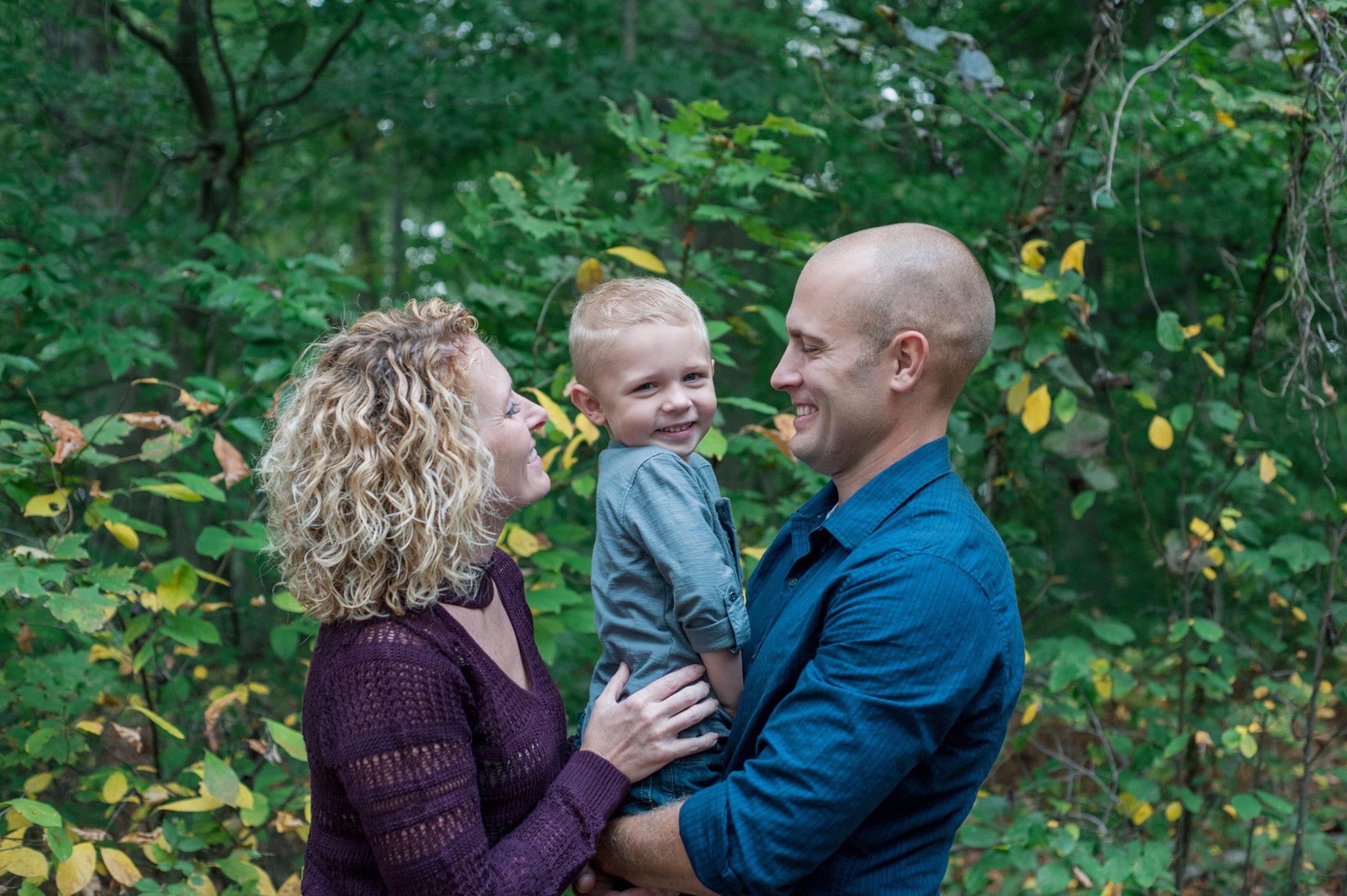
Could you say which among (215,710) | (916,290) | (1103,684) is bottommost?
(1103,684)

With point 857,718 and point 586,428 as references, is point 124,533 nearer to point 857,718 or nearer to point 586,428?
point 586,428

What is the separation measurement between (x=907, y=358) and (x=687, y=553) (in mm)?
540

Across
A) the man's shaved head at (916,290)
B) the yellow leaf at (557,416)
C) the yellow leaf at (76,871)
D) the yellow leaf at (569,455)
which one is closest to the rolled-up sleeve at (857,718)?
the man's shaved head at (916,290)

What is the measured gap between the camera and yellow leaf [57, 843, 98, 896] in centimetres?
227

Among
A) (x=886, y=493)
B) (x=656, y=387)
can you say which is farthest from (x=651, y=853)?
(x=656, y=387)

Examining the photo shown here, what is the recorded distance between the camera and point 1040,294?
2990 millimetres

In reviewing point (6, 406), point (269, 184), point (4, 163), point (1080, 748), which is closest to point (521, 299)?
point (6, 406)

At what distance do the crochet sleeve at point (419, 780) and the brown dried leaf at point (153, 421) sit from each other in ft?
4.89

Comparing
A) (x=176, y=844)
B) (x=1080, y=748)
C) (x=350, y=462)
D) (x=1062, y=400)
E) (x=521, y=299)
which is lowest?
(x=1080, y=748)

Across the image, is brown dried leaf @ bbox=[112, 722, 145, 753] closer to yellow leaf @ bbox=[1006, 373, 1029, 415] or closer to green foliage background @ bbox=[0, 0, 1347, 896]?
green foliage background @ bbox=[0, 0, 1347, 896]

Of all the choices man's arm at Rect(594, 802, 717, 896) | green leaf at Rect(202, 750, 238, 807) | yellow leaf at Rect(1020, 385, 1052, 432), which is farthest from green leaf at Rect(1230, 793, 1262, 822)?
green leaf at Rect(202, 750, 238, 807)

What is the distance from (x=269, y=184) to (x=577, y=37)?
11.4 ft

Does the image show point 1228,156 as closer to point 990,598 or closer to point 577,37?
point 577,37

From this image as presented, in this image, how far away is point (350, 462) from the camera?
1630mm
